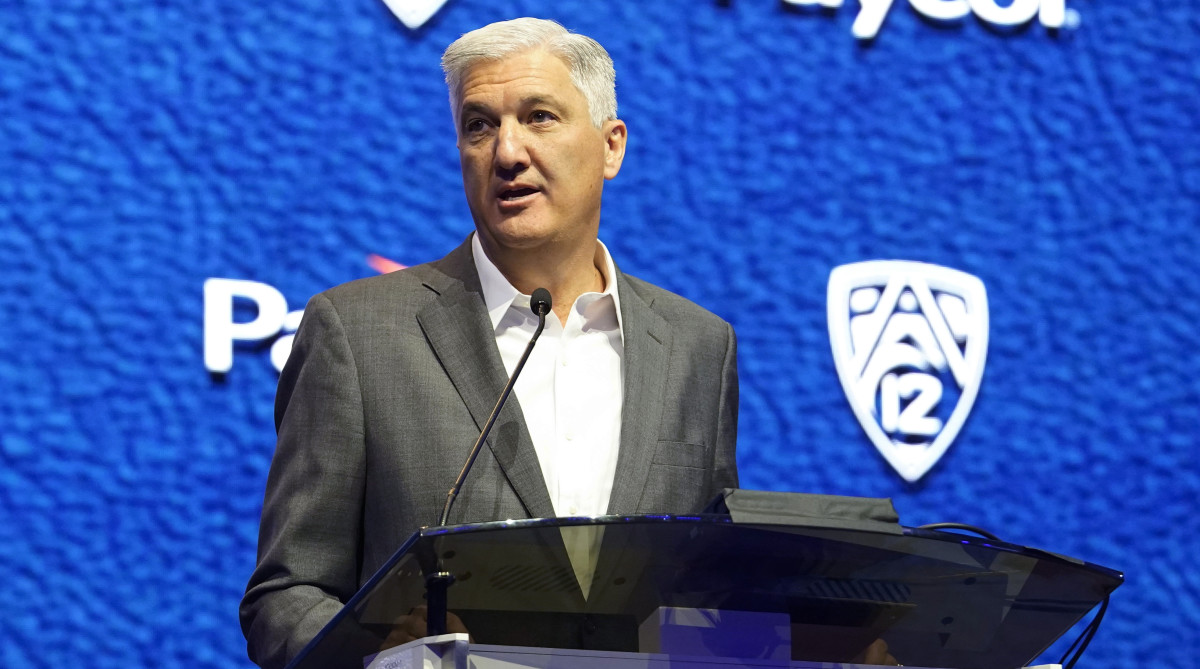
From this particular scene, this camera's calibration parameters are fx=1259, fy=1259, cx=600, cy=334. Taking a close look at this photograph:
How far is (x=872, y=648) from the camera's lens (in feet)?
3.27

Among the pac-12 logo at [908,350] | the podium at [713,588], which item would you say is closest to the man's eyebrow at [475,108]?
the podium at [713,588]

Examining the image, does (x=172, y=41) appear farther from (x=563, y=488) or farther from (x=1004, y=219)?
(x=1004, y=219)

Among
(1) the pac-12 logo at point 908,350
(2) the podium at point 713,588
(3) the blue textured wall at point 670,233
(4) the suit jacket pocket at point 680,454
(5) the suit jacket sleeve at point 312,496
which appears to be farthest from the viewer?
(1) the pac-12 logo at point 908,350

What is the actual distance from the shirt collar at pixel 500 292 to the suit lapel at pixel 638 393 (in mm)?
14

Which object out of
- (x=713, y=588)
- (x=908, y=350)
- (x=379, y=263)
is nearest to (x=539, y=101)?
(x=713, y=588)

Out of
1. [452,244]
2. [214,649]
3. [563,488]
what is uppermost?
[452,244]

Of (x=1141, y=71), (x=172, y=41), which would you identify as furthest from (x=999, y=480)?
(x=172, y=41)

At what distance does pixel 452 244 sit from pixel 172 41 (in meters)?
0.73

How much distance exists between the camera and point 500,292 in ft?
5.42

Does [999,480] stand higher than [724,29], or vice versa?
[724,29]

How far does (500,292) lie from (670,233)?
1307 millimetres

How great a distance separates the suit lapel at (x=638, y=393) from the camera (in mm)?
1483

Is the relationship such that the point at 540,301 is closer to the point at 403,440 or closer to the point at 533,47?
the point at 403,440

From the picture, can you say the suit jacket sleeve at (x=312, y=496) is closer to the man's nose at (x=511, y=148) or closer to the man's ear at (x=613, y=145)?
the man's nose at (x=511, y=148)
